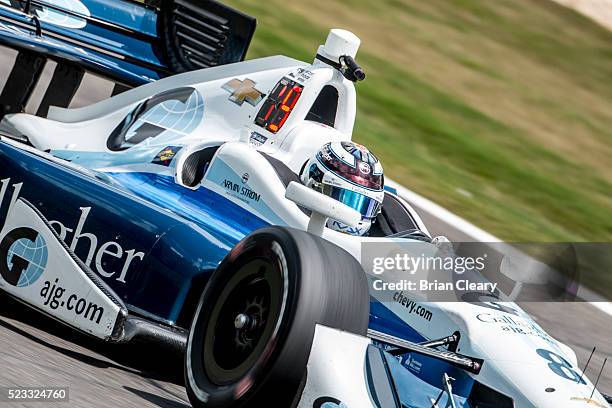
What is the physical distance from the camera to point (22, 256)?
15.7 feet

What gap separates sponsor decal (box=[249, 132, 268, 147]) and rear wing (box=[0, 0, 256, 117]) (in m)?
1.55

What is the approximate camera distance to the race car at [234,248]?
12.6 feet

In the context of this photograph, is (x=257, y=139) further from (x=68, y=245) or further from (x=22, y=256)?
(x=22, y=256)

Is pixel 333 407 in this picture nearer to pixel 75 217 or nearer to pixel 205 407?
pixel 205 407

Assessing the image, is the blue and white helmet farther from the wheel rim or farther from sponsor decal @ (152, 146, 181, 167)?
the wheel rim

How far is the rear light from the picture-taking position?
567cm

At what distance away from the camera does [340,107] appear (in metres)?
5.97

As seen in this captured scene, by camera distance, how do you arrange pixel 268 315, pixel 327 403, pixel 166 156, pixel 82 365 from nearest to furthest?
pixel 327 403, pixel 268 315, pixel 82 365, pixel 166 156

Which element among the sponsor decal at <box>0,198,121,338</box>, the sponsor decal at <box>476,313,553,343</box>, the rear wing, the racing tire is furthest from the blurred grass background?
the racing tire

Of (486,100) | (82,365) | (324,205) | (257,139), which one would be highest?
(486,100)

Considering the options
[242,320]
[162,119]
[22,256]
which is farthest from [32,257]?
[162,119]

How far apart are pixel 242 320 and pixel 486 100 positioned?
29.5 feet

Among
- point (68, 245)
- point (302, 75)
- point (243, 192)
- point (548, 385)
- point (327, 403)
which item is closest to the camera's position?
point (327, 403)

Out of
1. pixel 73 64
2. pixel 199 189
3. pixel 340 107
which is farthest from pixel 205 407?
pixel 73 64
